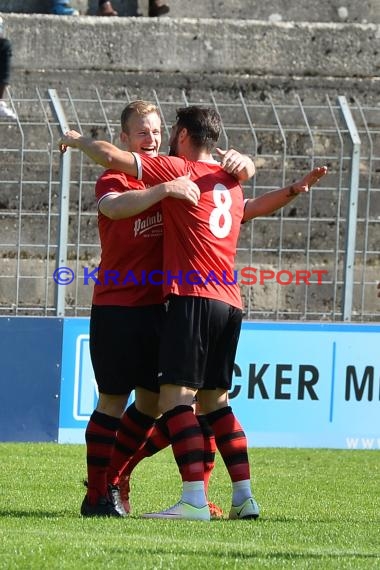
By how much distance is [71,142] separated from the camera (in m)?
6.37

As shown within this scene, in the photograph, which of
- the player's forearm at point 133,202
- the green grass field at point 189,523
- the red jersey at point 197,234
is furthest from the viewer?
the red jersey at point 197,234

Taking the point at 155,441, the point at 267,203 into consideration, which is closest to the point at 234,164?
the point at 267,203

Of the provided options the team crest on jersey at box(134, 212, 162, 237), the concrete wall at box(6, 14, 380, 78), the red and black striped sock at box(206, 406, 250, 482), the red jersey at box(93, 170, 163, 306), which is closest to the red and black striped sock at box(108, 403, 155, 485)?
the red and black striped sock at box(206, 406, 250, 482)

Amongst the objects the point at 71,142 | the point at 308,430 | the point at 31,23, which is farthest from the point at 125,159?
the point at 31,23

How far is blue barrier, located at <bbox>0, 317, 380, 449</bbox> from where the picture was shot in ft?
34.1

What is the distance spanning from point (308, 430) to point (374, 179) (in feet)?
11.9

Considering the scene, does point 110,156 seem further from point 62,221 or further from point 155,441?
point 62,221

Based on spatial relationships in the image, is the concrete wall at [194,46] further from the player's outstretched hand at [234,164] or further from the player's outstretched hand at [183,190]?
the player's outstretched hand at [183,190]

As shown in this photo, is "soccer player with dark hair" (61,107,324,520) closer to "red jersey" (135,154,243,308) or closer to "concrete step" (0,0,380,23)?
"red jersey" (135,154,243,308)

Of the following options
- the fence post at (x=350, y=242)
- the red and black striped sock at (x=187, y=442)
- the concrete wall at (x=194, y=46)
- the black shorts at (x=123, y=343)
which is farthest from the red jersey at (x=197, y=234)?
the concrete wall at (x=194, y=46)

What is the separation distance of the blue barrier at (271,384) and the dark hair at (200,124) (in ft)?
13.7

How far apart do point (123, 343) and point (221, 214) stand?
78 cm

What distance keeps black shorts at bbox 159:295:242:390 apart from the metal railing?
15.3 ft

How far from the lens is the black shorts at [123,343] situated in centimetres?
646
